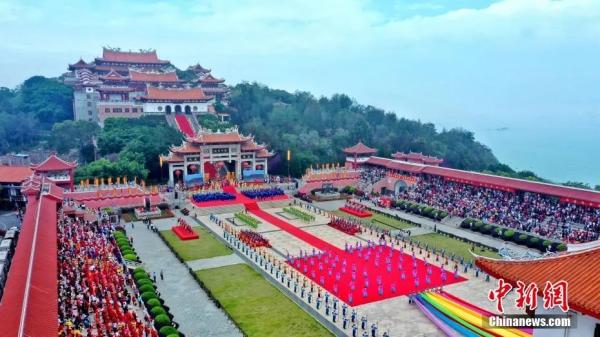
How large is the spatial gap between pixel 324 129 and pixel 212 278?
183ft

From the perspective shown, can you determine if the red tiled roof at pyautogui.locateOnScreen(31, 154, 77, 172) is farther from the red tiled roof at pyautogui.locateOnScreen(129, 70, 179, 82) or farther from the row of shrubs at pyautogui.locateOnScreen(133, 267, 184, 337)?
the red tiled roof at pyautogui.locateOnScreen(129, 70, 179, 82)

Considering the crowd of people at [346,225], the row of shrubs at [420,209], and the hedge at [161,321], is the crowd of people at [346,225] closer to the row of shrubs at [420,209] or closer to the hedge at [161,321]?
the row of shrubs at [420,209]

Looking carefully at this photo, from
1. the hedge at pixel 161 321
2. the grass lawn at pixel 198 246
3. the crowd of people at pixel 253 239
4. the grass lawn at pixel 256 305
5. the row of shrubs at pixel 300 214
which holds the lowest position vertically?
the grass lawn at pixel 256 305

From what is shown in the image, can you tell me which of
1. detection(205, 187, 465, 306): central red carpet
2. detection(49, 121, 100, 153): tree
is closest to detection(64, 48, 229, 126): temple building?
detection(49, 121, 100, 153): tree

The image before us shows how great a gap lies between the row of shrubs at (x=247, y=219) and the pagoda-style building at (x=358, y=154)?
54.1ft

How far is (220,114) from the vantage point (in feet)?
204

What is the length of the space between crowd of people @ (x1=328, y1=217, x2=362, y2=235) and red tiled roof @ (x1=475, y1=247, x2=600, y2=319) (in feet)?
67.6

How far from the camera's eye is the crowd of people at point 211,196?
36731 millimetres

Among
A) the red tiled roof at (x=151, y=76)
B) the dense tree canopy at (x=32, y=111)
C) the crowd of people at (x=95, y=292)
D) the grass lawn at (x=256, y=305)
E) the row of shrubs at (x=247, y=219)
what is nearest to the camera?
the crowd of people at (x=95, y=292)

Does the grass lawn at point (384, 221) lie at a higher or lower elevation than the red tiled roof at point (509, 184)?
lower

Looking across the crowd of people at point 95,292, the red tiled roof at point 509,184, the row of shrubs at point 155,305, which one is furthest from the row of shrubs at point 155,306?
the red tiled roof at point 509,184

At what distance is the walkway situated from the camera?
1666 cm

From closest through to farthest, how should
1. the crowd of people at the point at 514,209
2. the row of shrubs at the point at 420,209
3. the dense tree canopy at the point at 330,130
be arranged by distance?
the crowd of people at the point at 514,209
the row of shrubs at the point at 420,209
the dense tree canopy at the point at 330,130

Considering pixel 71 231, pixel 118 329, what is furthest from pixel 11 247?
pixel 118 329
